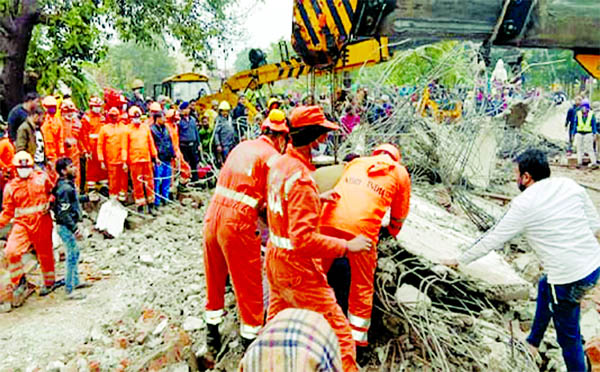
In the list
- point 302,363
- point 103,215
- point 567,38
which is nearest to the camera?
point 302,363

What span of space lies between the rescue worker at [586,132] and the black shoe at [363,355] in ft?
37.0

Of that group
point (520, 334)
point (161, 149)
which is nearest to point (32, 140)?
point (161, 149)

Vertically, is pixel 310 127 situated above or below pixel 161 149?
above

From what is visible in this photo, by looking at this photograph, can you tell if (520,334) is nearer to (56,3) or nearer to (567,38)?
(567,38)

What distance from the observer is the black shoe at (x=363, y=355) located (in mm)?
3607

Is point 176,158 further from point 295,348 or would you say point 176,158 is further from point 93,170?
point 295,348

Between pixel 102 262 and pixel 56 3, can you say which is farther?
pixel 56 3

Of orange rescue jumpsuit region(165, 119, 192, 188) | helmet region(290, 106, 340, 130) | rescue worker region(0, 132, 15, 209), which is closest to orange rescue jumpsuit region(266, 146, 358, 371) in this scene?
helmet region(290, 106, 340, 130)

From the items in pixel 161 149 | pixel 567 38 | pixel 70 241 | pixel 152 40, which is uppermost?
pixel 152 40

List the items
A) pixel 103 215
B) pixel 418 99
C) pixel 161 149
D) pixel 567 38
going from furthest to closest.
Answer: pixel 161 149, pixel 103 215, pixel 418 99, pixel 567 38

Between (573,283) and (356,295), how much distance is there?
4.20 ft

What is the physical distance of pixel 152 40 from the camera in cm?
1023

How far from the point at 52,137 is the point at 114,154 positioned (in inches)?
36.4

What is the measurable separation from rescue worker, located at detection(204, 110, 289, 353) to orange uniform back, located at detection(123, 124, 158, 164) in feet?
14.6
